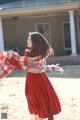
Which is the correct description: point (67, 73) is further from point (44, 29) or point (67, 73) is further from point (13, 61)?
point (13, 61)

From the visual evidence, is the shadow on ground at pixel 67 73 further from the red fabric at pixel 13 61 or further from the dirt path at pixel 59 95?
the red fabric at pixel 13 61

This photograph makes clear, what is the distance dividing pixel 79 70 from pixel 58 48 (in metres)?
6.80

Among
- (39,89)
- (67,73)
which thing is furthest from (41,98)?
A: (67,73)

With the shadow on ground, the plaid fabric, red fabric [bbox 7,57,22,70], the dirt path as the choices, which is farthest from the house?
red fabric [bbox 7,57,22,70]

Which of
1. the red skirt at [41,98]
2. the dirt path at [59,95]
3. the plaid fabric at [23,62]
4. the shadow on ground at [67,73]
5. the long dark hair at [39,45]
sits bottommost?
the shadow on ground at [67,73]

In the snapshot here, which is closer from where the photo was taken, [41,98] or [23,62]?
[41,98]

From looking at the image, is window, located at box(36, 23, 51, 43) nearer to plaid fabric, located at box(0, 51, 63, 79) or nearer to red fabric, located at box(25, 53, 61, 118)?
plaid fabric, located at box(0, 51, 63, 79)

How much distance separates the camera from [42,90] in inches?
211

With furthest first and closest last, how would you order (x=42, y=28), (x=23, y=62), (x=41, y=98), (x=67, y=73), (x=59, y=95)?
(x=42, y=28) → (x=67, y=73) → (x=59, y=95) → (x=23, y=62) → (x=41, y=98)

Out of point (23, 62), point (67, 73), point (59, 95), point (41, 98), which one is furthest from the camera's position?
point (67, 73)

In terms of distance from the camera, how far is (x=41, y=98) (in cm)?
534

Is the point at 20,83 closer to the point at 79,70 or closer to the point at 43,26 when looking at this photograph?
the point at 79,70

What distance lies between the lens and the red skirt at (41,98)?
534 centimetres

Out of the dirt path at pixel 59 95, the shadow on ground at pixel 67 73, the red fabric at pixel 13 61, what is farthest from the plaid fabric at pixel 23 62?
the shadow on ground at pixel 67 73
